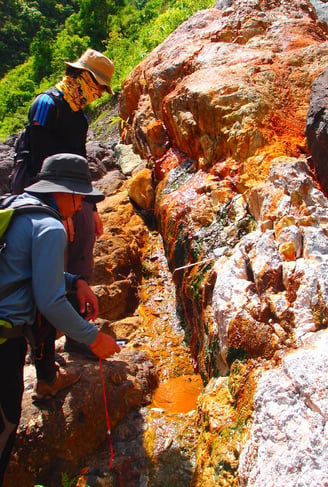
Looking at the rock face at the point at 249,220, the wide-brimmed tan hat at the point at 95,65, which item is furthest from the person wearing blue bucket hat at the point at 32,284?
the wide-brimmed tan hat at the point at 95,65

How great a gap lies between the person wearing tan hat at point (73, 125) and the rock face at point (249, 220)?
0.83m

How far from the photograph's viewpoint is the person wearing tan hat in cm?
288

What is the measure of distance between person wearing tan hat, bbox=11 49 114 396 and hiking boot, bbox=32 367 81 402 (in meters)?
0.47

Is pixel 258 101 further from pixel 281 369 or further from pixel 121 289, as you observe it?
pixel 281 369

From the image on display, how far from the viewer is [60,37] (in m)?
24.3

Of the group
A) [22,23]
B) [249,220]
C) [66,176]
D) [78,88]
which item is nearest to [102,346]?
[66,176]

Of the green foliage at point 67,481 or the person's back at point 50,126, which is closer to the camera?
the green foliage at point 67,481

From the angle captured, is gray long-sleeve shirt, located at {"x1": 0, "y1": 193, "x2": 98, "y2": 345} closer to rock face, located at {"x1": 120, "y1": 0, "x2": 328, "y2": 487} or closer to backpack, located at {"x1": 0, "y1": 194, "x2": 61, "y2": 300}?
backpack, located at {"x1": 0, "y1": 194, "x2": 61, "y2": 300}

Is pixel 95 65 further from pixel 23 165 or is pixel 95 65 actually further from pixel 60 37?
pixel 60 37

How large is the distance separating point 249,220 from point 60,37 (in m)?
25.7

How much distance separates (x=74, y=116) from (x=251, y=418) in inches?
95.4

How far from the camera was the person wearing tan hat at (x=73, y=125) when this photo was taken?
288 cm

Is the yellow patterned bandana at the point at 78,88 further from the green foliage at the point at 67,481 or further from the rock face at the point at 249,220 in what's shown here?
the green foliage at the point at 67,481

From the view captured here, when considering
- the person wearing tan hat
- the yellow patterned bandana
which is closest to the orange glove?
the person wearing tan hat
